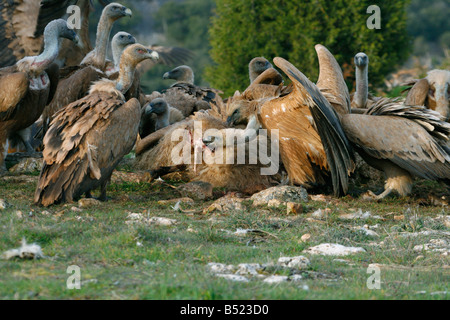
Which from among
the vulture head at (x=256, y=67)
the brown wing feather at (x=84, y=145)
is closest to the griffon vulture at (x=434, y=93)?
A: the vulture head at (x=256, y=67)

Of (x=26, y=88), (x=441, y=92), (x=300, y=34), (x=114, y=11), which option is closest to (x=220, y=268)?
(x=26, y=88)

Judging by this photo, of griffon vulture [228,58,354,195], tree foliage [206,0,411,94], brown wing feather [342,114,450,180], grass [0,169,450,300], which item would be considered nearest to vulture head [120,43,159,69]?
griffon vulture [228,58,354,195]

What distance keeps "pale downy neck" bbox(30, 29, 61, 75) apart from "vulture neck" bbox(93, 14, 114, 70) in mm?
1465

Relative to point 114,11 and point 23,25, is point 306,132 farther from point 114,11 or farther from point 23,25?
point 23,25

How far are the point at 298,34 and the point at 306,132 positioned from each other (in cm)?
920

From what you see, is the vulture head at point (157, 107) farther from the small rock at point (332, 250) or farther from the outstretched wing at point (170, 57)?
the outstretched wing at point (170, 57)

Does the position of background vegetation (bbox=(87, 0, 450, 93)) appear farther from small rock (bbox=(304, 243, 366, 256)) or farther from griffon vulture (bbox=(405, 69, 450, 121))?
small rock (bbox=(304, 243, 366, 256))

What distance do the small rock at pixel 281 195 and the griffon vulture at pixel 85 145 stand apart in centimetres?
134

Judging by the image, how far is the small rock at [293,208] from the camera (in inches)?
244

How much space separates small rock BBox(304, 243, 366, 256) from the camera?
15.7 feet

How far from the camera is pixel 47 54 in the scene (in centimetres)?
812

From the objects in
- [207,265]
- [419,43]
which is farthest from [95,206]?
[419,43]

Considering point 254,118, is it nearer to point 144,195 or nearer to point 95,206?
point 144,195

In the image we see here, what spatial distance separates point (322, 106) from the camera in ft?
21.3
